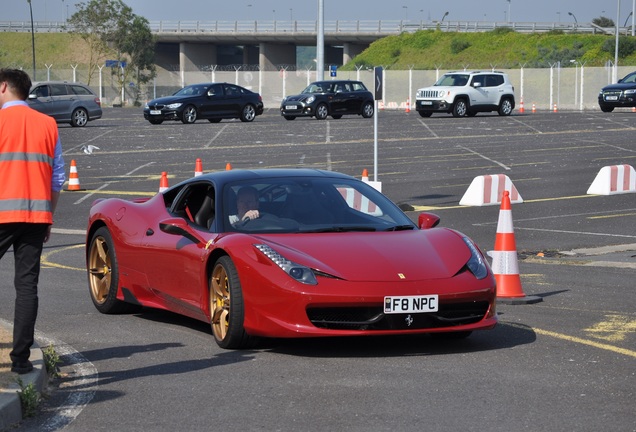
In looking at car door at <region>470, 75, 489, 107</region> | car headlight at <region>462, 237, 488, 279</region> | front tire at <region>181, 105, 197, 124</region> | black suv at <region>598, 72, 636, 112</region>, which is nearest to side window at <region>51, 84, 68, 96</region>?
front tire at <region>181, 105, 197, 124</region>

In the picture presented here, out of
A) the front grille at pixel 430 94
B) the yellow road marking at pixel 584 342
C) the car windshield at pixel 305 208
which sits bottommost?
the yellow road marking at pixel 584 342

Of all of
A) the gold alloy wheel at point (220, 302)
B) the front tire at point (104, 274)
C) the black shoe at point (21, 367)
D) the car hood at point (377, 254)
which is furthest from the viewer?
the front tire at point (104, 274)

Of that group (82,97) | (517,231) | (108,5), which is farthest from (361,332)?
(108,5)

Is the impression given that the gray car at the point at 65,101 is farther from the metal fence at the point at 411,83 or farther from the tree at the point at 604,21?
the tree at the point at 604,21

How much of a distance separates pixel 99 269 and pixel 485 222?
873 centimetres

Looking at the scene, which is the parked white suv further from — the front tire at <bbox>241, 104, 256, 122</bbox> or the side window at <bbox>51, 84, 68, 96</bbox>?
the side window at <bbox>51, 84, 68, 96</bbox>

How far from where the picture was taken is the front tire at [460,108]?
161ft

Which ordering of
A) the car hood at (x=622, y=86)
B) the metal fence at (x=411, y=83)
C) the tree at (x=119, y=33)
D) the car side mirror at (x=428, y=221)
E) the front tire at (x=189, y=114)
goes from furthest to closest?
the tree at (x=119, y=33), the metal fence at (x=411, y=83), the car hood at (x=622, y=86), the front tire at (x=189, y=114), the car side mirror at (x=428, y=221)

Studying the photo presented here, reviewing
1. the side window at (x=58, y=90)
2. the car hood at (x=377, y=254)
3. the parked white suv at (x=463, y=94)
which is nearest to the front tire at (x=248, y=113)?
the parked white suv at (x=463, y=94)

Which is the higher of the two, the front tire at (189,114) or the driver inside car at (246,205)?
the front tire at (189,114)

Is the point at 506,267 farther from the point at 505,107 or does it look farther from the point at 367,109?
the point at 505,107

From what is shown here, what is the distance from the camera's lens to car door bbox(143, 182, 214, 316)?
350 inches

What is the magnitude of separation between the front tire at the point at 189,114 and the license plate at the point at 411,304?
124ft

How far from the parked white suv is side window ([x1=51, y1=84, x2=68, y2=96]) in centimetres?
1417
